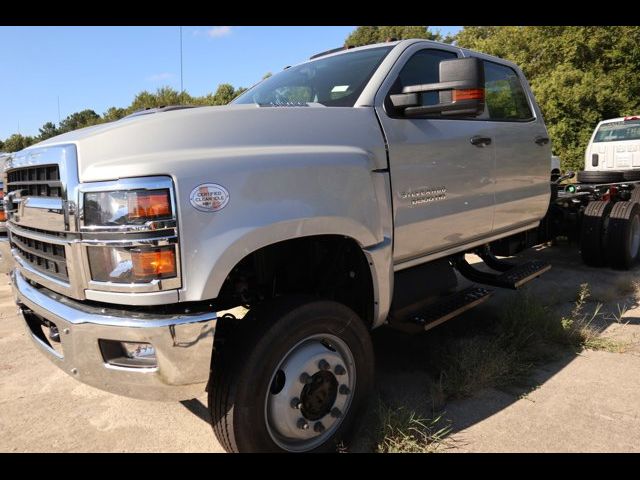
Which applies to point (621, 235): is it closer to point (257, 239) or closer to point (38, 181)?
point (257, 239)

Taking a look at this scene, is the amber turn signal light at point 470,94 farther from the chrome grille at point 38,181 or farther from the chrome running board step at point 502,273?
the chrome grille at point 38,181

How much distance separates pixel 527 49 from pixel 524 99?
1884 cm

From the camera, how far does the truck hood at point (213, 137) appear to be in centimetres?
197

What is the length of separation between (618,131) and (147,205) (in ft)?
36.8

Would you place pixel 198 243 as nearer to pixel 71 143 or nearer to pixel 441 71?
pixel 71 143

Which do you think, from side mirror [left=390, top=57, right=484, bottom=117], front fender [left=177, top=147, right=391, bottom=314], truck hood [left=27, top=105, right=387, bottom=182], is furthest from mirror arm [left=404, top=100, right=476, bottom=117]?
front fender [left=177, top=147, right=391, bottom=314]

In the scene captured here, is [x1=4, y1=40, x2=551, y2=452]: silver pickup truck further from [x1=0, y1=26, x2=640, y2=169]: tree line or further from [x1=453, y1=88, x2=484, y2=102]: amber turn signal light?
[x1=0, y1=26, x2=640, y2=169]: tree line

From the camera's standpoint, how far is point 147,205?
6.21 ft

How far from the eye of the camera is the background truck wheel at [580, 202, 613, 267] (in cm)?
602

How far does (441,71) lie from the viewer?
2592mm

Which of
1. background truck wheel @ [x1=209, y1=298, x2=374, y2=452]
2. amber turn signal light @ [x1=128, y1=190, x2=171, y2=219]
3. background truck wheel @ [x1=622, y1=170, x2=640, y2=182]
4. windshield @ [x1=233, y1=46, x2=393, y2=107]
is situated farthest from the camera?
background truck wheel @ [x1=622, y1=170, x2=640, y2=182]

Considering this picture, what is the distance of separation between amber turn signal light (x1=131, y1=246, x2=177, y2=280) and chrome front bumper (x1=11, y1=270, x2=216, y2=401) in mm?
168
